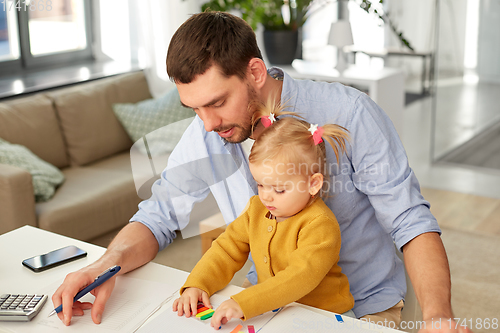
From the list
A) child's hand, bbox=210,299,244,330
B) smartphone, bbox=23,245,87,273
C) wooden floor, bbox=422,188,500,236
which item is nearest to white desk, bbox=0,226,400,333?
smartphone, bbox=23,245,87,273

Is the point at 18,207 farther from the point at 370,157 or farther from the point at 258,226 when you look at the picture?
the point at 370,157

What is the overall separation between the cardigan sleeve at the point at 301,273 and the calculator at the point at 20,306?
39cm

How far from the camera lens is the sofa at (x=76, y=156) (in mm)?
2256

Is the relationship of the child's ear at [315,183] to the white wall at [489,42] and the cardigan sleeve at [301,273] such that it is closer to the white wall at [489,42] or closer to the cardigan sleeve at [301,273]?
the cardigan sleeve at [301,273]

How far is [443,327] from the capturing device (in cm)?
82

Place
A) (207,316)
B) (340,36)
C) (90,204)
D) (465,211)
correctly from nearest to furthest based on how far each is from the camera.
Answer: (207,316) < (90,204) < (465,211) < (340,36)

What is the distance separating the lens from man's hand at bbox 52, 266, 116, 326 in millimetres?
968

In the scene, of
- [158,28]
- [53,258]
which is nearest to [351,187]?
[53,258]

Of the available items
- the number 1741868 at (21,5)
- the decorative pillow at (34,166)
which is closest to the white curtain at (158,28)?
the number 1741868 at (21,5)

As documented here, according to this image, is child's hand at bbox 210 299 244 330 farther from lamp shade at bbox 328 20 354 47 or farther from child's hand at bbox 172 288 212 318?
lamp shade at bbox 328 20 354 47

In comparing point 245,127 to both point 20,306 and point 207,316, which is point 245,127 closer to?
point 207,316

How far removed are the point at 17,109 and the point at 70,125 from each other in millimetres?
290

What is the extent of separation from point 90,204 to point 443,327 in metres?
1.97

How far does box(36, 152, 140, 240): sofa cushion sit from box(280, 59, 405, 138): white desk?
1300 millimetres
